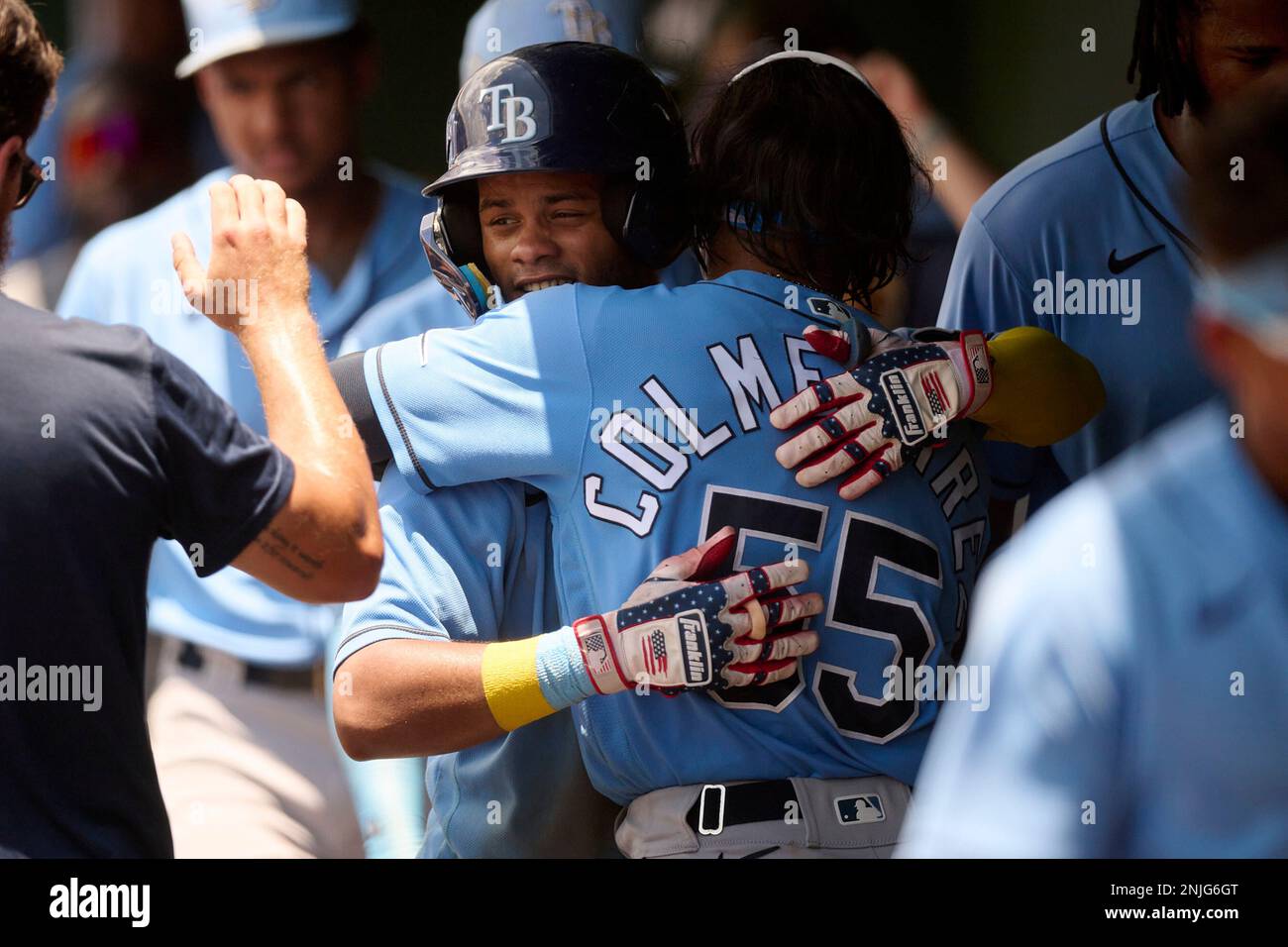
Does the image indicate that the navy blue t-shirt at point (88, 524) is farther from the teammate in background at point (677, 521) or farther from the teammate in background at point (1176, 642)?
the teammate in background at point (1176, 642)

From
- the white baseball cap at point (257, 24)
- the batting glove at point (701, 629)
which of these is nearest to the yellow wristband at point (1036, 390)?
the batting glove at point (701, 629)

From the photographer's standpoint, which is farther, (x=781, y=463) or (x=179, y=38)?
(x=179, y=38)

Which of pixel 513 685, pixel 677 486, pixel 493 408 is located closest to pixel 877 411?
pixel 677 486

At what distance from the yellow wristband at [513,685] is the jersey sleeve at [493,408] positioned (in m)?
0.30

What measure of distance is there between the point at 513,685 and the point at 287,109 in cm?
207

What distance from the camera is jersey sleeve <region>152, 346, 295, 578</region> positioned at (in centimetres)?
200

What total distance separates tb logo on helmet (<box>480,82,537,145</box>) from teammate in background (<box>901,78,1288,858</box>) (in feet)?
4.51

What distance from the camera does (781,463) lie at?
2.44 metres

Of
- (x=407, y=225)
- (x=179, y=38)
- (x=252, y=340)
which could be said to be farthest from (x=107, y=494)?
(x=179, y=38)

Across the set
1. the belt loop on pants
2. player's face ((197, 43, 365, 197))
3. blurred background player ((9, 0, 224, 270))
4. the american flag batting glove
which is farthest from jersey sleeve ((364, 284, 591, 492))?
blurred background player ((9, 0, 224, 270))

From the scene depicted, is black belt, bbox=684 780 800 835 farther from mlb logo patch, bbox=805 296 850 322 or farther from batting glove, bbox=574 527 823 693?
A: mlb logo patch, bbox=805 296 850 322
